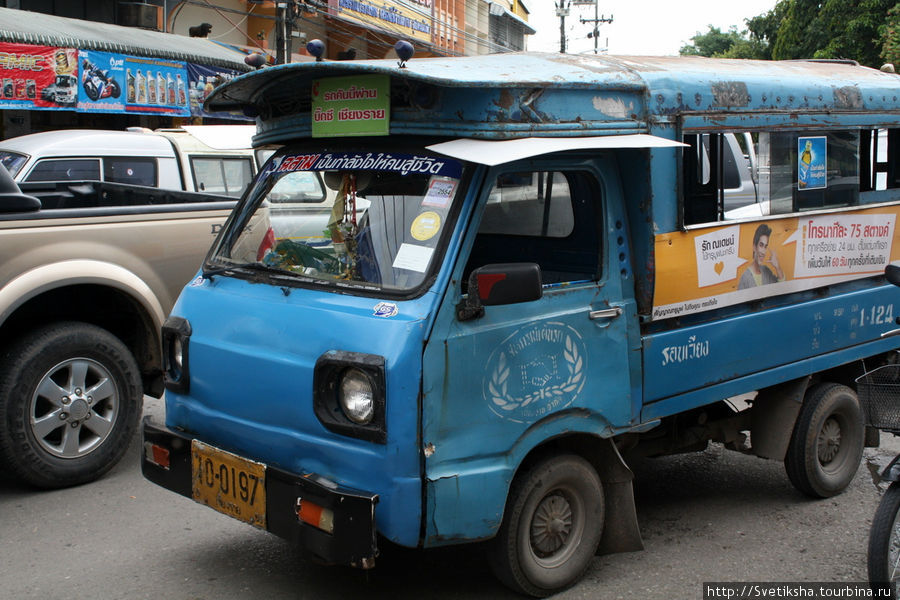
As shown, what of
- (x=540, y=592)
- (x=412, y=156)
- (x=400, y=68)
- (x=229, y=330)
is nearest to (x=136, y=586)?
(x=229, y=330)

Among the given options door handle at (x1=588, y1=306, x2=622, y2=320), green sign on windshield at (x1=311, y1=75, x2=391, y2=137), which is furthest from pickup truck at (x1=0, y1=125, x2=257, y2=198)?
door handle at (x1=588, y1=306, x2=622, y2=320)

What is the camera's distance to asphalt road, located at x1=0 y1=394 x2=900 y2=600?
13.3 feet

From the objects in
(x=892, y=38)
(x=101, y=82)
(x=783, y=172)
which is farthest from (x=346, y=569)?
(x=892, y=38)

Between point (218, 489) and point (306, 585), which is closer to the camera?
point (218, 489)

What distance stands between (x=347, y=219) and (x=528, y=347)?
0.98 metres

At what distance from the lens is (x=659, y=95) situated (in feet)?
13.8

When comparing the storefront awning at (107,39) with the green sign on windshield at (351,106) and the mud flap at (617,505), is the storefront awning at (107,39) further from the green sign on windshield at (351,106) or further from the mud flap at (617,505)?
the mud flap at (617,505)

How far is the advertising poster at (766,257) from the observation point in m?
4.27

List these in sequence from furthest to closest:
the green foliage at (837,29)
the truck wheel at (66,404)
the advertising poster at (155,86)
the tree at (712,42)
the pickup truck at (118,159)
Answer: the tree at (712,42) < the green foliage at (837,29) < the advertising poster at (155,86) < the pickup truck at (118,159) < the truck wheel at (66,404)

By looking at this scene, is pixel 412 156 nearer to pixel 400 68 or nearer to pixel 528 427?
pixel 400 68

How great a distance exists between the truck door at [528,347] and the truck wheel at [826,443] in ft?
5.20

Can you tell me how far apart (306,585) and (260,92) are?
2.22 metres

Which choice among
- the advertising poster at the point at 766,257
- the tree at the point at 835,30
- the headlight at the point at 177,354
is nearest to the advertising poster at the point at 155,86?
the headlight at the point at 177,354

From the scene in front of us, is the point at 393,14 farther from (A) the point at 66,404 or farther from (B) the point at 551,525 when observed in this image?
(B) the point at 551,525
